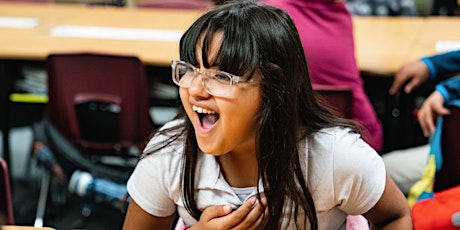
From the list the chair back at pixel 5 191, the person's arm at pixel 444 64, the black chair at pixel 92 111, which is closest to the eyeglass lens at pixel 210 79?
the chair back at pixel 5 191

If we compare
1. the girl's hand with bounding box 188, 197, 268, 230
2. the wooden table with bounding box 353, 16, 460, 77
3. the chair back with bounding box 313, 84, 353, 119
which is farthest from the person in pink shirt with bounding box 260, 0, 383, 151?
the girl's hand with bounding box 188, 197, 268, 230

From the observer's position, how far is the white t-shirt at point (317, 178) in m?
1.58

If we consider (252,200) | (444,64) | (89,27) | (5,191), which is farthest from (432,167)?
(89,27)

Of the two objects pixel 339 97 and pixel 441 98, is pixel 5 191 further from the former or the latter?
pixel 441 98

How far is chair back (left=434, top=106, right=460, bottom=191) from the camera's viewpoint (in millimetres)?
2199

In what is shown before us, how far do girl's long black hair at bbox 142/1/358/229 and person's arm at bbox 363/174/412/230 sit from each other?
0.15 meters

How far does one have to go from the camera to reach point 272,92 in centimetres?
146

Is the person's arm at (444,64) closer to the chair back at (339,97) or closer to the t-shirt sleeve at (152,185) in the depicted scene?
the chair back at (339,97)

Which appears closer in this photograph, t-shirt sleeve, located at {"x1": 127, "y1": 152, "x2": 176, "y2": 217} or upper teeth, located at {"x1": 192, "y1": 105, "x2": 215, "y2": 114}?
upper teeth, located at {"x1": 192, "y1": 105, "x2": 215, "y2": 114}

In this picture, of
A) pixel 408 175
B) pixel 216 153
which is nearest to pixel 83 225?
pixel 408 175

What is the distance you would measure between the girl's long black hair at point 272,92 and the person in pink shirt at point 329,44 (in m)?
0.84

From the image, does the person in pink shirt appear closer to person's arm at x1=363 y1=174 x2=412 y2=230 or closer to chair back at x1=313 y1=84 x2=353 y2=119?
chair back at x1=313 y1=84 x2=353 y2=119

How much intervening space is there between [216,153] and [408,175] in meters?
1.29

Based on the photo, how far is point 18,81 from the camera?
3656 millimetres
